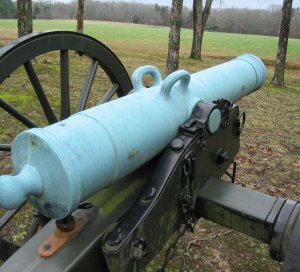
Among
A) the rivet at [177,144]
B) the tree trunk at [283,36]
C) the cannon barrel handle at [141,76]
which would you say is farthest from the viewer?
the tree trunk at [283,36]

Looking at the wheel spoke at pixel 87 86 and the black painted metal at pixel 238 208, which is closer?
the black painted metal at pixel 238 208

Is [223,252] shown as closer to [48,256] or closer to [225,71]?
[225,71]

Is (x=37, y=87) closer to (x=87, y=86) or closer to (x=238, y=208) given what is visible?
(x=87, y=86)

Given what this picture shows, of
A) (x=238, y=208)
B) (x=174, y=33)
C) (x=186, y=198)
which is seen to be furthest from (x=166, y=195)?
(x=174, y=33)

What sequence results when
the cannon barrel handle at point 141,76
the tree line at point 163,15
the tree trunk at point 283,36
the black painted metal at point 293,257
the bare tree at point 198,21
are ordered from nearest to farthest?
the black painted metal at point 293,257
the cannon barrel handle at point 141,76
the tree trunk at point 283,36
the bare tree at point 198,21
the tree line at point 163,15

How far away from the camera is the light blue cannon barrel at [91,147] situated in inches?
47.4

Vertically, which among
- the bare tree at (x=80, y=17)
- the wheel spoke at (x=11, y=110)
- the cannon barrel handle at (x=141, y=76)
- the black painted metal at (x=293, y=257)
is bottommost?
the black painted metal at (x=293, y=257)

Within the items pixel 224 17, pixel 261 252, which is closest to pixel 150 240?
pixel 261 252

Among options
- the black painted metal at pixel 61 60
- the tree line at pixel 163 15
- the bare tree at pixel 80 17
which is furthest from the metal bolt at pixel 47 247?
the tree line at pixel 163 15

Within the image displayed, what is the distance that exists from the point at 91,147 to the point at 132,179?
0.49 metres

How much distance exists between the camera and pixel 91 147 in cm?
129

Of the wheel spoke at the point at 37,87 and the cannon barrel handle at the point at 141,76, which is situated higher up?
the cannon barrel handle at the point at 141,76

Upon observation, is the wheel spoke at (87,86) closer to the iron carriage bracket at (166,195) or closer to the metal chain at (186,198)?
the iron carriage bracket at (166,195)

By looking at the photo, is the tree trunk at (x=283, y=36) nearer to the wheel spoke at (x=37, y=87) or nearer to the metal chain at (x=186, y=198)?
the wheel spoke at (x=37, y=87)
